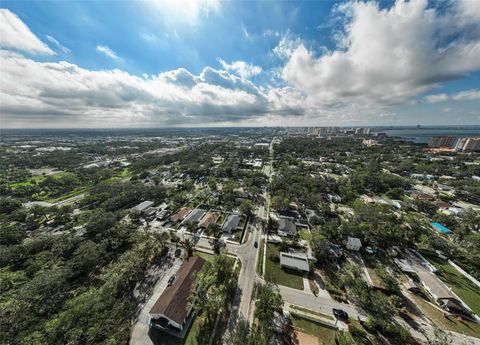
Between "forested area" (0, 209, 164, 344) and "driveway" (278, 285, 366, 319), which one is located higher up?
"forested area" (0, 209, 164, 344)

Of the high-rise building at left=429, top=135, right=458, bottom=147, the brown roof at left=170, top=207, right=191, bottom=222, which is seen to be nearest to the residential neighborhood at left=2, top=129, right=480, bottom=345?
the brown roof at left=170, top=207, right=191, bottom=222

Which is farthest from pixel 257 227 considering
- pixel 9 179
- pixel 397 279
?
pixel 9 179

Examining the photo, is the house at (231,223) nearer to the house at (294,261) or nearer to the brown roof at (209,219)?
the brown roof at (209,219)

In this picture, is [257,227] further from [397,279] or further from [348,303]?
[397,279]

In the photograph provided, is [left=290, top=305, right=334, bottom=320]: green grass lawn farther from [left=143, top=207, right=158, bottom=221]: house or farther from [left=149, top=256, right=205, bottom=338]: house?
[left=143, top=207, right=158, bottom=221]: house

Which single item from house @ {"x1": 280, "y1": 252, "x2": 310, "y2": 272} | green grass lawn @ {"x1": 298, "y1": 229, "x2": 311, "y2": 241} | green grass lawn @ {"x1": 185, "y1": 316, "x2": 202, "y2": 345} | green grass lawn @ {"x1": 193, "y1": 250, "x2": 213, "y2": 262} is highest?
house @ {"x1": 280, "y1": 252, "x2": 310, "y2": 272}

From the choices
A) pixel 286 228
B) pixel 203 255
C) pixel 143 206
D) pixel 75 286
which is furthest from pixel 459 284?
pixel 143 206

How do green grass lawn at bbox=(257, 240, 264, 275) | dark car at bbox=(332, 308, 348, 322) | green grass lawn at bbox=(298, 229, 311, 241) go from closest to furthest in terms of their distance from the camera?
dark car at bbox=(332, 308, 348, 322)
green grass lawn at bbox=(257, 240, 264, 275)
green grass lawn at bbox=(298, 229, 311, 241)
